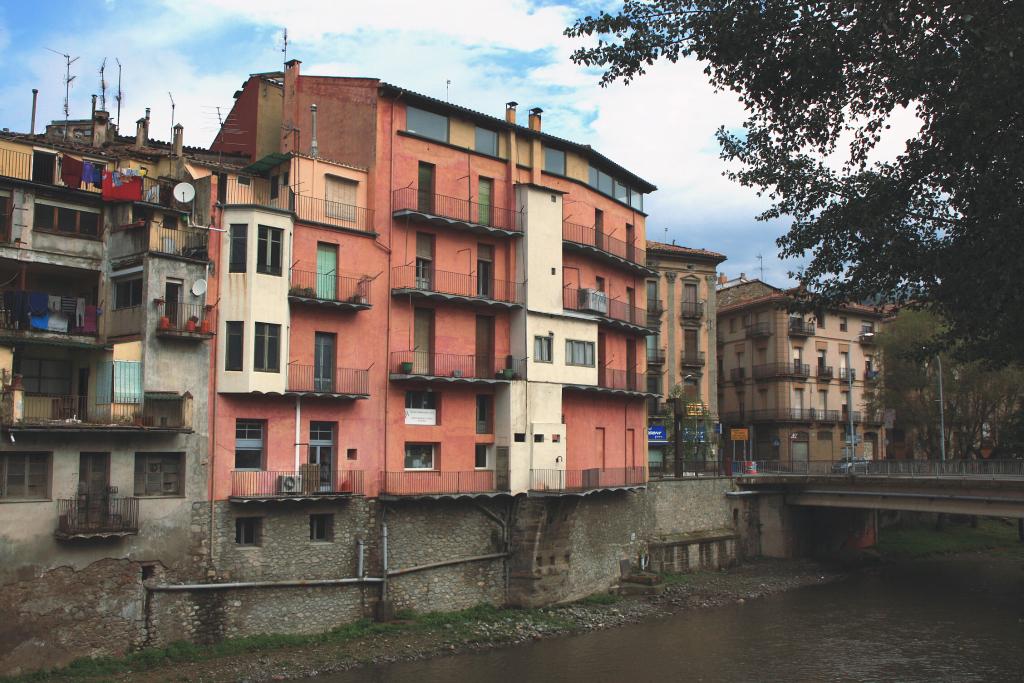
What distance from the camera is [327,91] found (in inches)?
1561

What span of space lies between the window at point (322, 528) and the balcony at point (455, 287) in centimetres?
930

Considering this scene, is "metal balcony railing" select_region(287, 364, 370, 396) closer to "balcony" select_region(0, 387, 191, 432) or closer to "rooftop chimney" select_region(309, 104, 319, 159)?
"balcony" select_region(0, 387, 191, 432)

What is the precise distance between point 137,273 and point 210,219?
3.20 meters

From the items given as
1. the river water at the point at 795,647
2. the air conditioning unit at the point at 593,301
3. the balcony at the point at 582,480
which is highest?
the air conditioning unit at the point at 593,301

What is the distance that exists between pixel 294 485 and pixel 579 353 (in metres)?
15.8

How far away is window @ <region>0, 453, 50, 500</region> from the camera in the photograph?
1119 inches

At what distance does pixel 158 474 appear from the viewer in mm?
31516

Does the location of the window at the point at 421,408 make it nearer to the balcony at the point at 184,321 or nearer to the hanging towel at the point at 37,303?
the balcony at the point at 184,321

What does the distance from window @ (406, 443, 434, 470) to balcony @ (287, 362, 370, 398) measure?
343 cm

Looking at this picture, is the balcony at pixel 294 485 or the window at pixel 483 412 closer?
the balcony at pixel 294 485

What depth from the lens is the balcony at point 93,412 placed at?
2839 centimetres

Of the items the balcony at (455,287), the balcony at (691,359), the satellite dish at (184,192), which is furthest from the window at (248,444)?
the balcony at (691,359)

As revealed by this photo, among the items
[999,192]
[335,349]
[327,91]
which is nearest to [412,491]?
[335,349]

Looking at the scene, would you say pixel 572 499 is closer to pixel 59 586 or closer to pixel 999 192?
pixel 59 586
